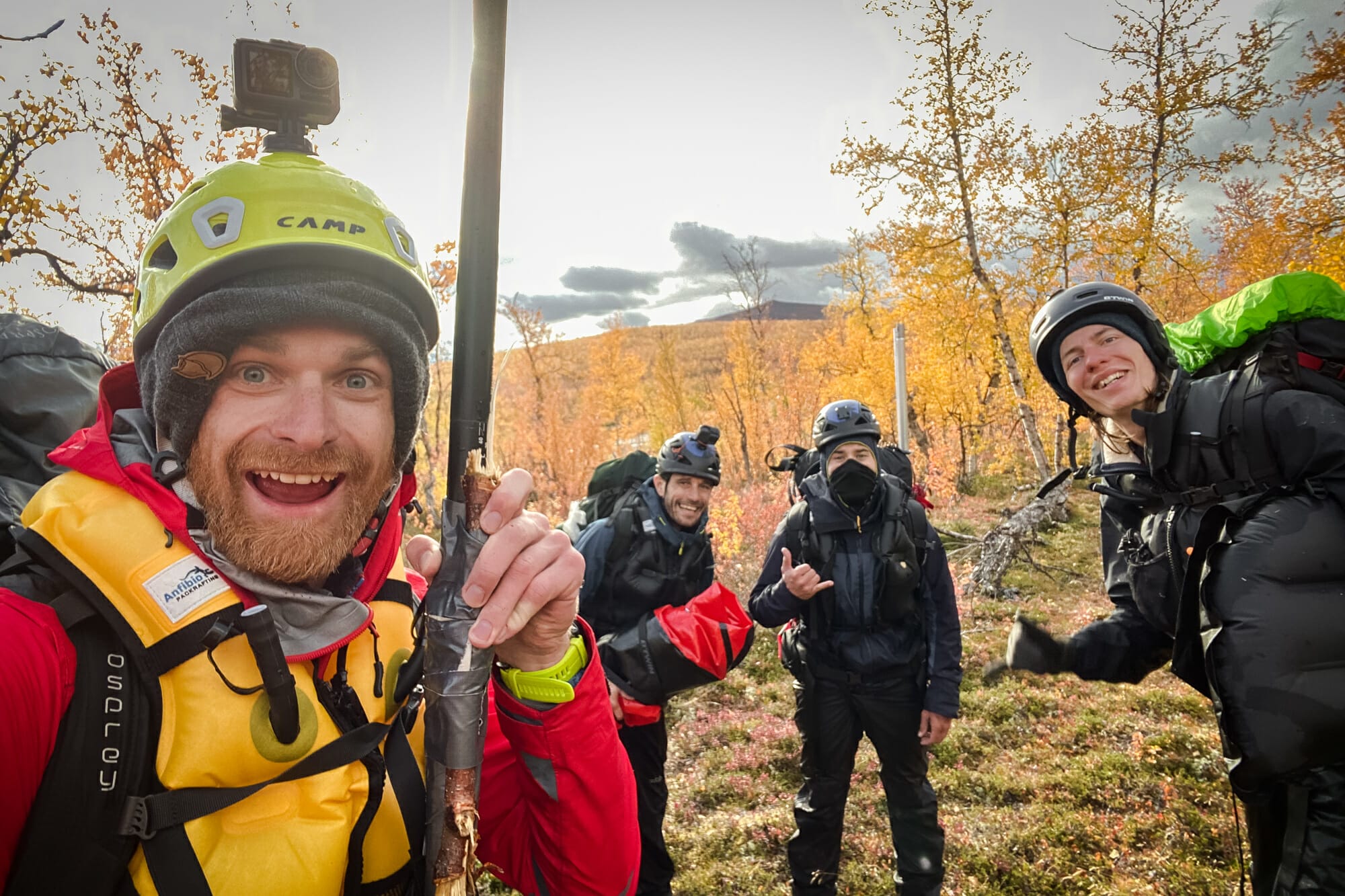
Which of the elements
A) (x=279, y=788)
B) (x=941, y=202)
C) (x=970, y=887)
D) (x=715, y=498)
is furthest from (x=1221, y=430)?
(x=715, y=498)

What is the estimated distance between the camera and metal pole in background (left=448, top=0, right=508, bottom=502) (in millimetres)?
1132

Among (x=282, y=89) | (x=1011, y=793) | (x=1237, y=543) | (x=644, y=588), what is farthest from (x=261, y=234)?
(x=1011, y=793)

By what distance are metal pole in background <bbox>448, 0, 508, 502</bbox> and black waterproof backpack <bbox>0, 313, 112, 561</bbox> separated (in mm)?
1916

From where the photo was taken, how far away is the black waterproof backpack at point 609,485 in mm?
5996

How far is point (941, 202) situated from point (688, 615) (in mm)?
17407

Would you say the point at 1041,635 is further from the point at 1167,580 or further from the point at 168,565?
the point at 168,565

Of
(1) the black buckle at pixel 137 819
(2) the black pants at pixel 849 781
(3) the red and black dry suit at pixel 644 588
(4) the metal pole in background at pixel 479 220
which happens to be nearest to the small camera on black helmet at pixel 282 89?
(4) the metal pole in background at pixel 479 220

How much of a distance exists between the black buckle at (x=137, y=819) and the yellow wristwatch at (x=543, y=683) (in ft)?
2.37

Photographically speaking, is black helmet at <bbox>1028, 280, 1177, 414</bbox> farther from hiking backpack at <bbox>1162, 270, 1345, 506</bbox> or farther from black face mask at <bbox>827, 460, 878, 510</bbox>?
black face mask at <bbox>827, 460, 878, 510</bbox>

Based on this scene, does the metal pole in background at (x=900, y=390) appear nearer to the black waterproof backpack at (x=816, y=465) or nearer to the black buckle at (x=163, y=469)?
the black waterproof backpack at (x=816, y=465)

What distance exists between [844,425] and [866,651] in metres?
1.73

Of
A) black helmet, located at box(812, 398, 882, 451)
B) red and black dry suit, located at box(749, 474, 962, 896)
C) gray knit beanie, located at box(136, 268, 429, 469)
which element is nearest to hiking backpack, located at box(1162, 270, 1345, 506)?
red and black dry suit, located at box(749, 474, 962, 896)

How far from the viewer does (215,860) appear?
49.4 inches

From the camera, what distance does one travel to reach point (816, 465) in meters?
5.37
